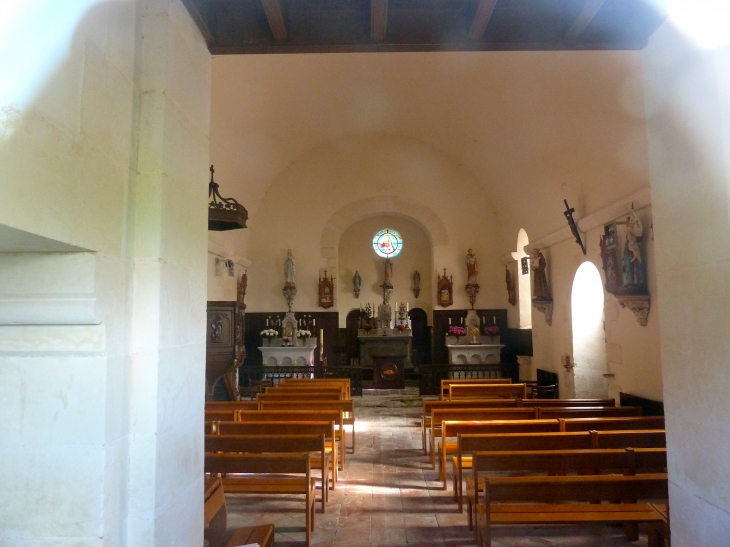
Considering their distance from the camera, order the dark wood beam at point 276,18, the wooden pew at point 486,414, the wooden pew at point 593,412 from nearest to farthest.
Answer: the dark wood beam at point 276,18
the wooden pew at point 486,414
the wooden pew at point 593,412

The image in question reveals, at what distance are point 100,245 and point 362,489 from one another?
4.21 meters

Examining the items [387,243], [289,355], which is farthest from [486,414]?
[387,243]

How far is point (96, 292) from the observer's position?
5.72ft

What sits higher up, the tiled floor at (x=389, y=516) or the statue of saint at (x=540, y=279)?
the statue of saint at (x=540, y=279)

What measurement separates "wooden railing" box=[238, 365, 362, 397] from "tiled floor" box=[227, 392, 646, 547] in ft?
17.2

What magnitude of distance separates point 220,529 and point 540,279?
29.2 feet

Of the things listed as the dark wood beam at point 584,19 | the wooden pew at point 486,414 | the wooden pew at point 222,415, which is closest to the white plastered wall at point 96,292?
the dark wood beam at point 584,19

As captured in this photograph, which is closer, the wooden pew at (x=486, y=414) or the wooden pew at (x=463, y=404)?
the wooden pew at (x=486, y=414)

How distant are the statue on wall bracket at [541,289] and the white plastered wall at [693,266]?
838 cm

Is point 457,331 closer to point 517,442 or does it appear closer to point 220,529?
point 517,442

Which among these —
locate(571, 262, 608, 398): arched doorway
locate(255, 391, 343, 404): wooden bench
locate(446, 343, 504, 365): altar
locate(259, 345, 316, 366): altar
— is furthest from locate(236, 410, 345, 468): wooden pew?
locate(446, 343, 504, 365): altar

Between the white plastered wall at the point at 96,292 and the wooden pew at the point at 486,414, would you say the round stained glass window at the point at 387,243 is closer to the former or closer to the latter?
the wooden pew at the point at 486,414

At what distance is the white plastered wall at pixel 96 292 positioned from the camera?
61.5 inches

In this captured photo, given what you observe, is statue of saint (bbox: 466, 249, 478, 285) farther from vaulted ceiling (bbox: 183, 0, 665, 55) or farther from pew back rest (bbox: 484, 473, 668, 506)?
vaulted ceiling (bbox: 183, 0, 665, 55)
